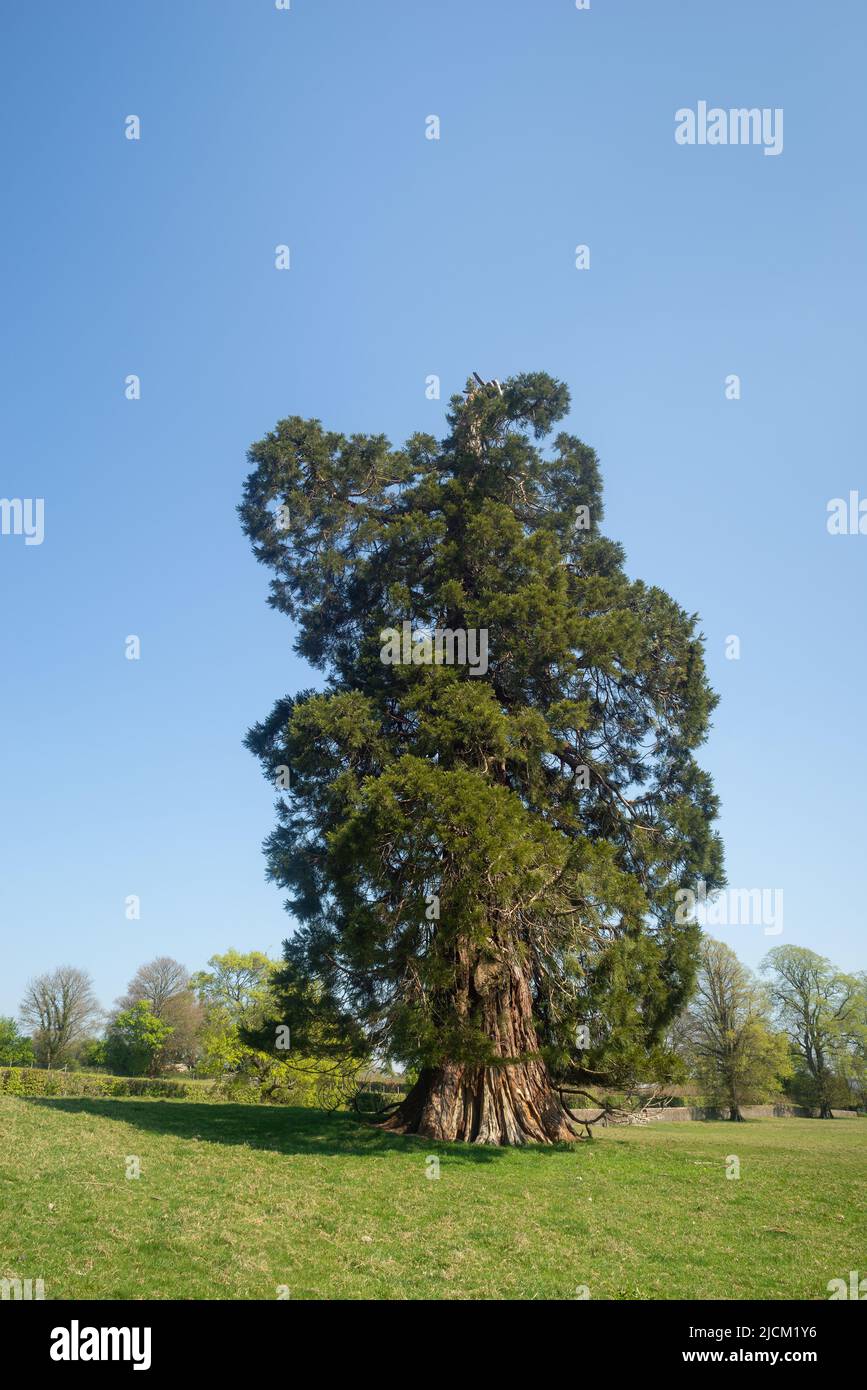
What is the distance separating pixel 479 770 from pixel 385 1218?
915 cm

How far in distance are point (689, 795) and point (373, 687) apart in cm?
853

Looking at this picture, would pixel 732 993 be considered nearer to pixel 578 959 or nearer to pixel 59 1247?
pixel 578 959

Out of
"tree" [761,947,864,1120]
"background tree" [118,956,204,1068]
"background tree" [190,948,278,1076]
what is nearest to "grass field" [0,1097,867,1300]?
"background tree" [190,948,278,1076]

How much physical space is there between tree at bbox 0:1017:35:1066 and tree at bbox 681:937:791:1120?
A: 137 ft

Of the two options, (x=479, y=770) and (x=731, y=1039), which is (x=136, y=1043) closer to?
(x=731, y=1039)

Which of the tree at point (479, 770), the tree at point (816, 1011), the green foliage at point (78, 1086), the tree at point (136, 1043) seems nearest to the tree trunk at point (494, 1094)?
the tree at point (479, 770)

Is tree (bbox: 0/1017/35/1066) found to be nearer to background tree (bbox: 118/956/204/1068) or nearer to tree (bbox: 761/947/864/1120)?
background tree (bbox: 118/956/204/1068)

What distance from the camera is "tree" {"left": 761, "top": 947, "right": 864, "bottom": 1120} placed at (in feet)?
173

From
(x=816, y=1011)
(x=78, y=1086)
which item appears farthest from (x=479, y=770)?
(x=816, y=1011)

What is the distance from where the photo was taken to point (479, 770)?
1786cm

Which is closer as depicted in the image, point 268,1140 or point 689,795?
point 268,1140
